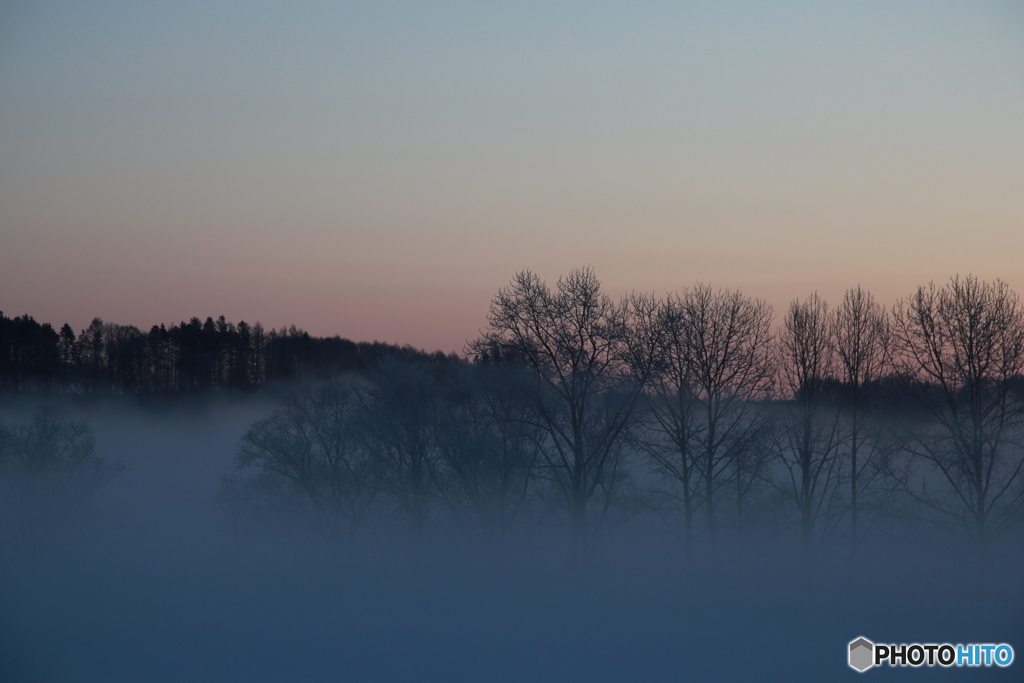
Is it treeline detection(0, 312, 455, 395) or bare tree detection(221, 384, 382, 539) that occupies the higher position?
treeline detection(0, 312, 455, 395)

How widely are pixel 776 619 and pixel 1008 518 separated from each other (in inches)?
386

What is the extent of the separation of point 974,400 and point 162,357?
101 metres

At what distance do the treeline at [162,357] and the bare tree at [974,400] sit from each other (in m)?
68.5

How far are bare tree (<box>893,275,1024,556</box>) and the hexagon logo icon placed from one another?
26.1 feet

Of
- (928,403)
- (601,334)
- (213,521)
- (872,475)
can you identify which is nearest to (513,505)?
(601,334)

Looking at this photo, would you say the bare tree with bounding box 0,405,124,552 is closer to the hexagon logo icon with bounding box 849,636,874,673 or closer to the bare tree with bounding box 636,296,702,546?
the bare tree with bounding box 636,296,702,546

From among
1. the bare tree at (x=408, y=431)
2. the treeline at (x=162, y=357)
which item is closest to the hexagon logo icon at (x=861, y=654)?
the bare tree at (x=408, y=431)

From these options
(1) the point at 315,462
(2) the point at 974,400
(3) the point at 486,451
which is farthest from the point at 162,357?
(2) the point at 974,400

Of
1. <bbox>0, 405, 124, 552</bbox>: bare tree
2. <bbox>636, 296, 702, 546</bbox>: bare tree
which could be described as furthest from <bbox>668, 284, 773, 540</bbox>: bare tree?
<bbox>0, 405, 124, 552</bbox>: bare tree

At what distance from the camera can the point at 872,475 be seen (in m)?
29.2

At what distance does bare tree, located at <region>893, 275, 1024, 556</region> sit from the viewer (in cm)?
2444

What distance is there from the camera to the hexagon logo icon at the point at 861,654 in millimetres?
17747

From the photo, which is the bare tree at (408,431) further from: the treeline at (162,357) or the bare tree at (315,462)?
the treeline at (162,357)

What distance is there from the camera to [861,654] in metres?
18.4
